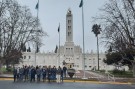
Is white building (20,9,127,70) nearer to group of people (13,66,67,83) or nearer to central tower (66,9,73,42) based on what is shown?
central tower (66,9,73,42)

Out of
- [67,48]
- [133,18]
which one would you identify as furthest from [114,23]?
[67,48]

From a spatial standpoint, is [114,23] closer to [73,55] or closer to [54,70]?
[54,70]

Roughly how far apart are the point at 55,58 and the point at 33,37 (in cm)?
10274

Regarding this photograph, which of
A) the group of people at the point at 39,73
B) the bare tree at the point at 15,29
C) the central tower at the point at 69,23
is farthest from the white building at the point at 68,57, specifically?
the group of people at the point at 39,73

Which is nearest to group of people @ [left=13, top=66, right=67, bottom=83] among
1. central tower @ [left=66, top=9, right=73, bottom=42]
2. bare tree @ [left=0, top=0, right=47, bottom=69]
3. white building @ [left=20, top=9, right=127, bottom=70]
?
bare tree @ [left=0, top=0, right=47, bottom=69]

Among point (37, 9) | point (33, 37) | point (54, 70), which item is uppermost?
point (37, 9)

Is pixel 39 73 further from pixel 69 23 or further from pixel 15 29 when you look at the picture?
pixel 69 23

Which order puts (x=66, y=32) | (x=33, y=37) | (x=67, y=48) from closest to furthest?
(x=33, y=37), (x=66, y=32), (x=67, y=48)

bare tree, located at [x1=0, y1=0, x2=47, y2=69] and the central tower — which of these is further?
the central tower

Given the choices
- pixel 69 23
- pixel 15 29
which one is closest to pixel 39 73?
pixel 15 29

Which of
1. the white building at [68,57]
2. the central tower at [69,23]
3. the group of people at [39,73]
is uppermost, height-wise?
the central tower at [69,23]

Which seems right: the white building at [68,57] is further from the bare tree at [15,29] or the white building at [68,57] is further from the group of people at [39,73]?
the group of people at [39,73]

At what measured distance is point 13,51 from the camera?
61.6 m

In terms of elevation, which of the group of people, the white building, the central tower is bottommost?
the group of people
